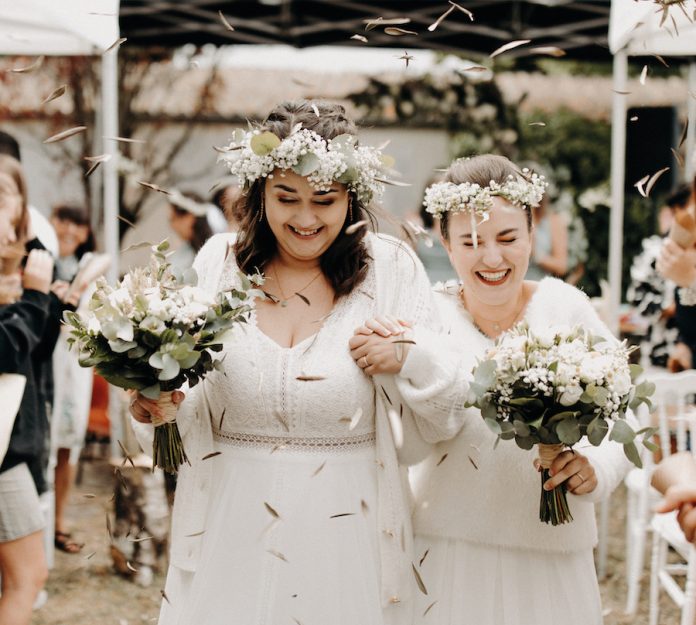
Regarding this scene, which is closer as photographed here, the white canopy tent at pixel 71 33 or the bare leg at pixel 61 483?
the white canopy tent at pixel 71 33

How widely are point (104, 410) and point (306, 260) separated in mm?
4824

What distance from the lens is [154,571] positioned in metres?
5.00

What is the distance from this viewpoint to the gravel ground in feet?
14.8

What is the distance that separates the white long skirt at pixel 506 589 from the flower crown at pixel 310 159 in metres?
1.14

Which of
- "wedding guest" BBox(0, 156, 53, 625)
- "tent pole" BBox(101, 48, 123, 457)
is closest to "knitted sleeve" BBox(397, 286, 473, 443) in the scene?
"wedding guest" BBox(0, 156, 53, 625)

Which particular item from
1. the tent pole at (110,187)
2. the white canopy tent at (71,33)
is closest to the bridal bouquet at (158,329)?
the white canopy tent at (71,33)

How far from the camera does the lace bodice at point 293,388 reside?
8.10ft

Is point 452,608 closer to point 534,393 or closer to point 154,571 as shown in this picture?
point 534,393

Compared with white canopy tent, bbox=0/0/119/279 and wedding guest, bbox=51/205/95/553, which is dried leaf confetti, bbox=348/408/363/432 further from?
wedding guest, bbox=51/205/95/553

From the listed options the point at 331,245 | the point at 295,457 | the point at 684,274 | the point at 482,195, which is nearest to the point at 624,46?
the point at 684,274

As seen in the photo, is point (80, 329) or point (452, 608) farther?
point (452, 608)

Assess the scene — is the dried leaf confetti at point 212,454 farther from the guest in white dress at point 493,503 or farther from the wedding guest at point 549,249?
the wedding guest at point 549,249

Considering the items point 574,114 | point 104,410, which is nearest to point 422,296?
point 104,410

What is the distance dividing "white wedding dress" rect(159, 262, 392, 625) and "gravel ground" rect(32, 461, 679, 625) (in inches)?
69.2
